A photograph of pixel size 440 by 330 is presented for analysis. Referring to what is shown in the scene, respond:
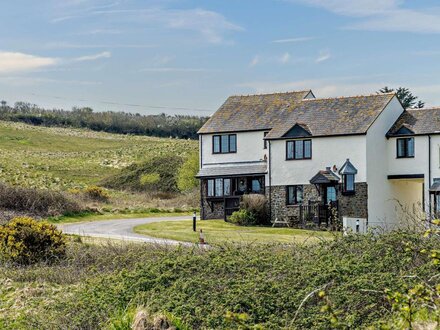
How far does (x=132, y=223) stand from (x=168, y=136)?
73.7 m

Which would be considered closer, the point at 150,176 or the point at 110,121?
the point at 150,176

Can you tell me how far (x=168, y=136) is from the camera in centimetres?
11294

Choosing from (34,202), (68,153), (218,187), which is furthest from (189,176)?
(68,153)

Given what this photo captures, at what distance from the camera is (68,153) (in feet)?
301

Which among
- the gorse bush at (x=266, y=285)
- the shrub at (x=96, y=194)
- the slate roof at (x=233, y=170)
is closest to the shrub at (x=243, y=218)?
the slate roof at (x=233, y=170)

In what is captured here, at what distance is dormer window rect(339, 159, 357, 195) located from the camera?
1644 inches

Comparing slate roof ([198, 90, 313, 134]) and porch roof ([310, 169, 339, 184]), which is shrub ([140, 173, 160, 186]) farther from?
porch roof ([310, 169, 339, 184])

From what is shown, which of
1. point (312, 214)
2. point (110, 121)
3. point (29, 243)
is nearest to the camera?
point (29, 243)

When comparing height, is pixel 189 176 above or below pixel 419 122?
below

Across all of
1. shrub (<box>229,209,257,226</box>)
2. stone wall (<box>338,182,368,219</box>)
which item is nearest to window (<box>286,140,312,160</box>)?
stone wall (<box>338,182,368,219</box>)

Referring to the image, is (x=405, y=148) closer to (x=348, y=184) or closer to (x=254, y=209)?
(x=348, y=184)

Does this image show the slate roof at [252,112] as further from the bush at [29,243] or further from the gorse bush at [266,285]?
the gorse bush at [266,285]

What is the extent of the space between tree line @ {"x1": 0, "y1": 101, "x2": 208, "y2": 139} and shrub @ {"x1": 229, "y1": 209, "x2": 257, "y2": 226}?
66.4 meters

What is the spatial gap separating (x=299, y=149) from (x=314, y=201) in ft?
8.83
